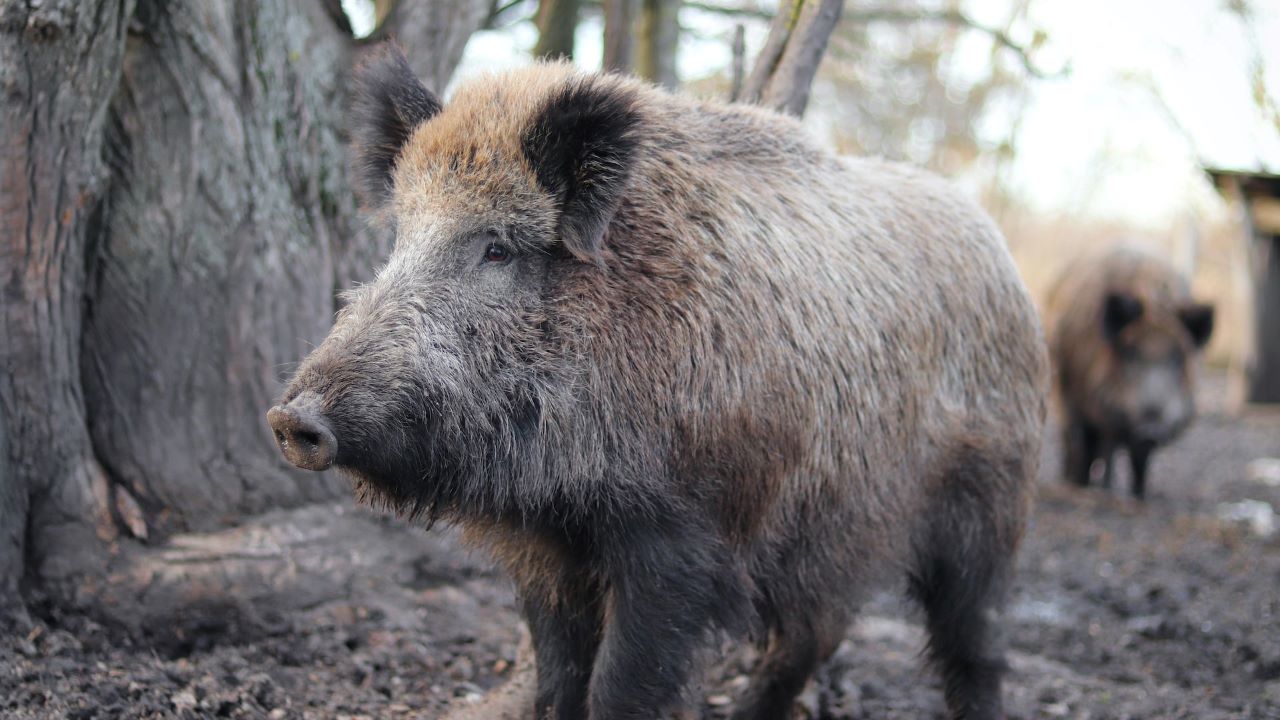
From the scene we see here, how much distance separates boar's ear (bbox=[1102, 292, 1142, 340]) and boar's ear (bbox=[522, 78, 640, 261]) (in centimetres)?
780

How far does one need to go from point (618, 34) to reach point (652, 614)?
10.9ft

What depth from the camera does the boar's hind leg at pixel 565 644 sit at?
11.6 ft

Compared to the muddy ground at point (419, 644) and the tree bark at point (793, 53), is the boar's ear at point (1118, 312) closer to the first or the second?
the muddy ground at point (419, 644)

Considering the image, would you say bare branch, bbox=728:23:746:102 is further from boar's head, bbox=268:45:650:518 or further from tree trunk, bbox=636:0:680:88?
boar's head, bbox=268:45:650:518

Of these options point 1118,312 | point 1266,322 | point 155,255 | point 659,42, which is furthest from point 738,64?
point 1266,322

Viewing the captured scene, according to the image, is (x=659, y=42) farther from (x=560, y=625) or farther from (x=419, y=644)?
(x=560, y=625)

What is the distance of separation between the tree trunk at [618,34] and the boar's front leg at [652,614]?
2.99m

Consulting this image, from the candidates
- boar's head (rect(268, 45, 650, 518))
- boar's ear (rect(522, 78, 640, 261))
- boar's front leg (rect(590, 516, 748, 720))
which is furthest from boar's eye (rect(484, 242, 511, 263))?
boar's front leg (rect(590, 516, 748, 720))

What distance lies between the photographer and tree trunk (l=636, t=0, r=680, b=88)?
6051 millimetres

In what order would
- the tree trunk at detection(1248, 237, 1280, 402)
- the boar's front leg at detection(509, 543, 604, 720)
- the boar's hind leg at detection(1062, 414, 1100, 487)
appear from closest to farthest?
the boar's front leg at detection(509, 543, 604, 720) → the boar's hind leg at detection(1062, 414, 1100, 487) → the tree trunk at detection(1248, 237, 1280, 402)

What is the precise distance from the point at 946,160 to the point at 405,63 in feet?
43.4

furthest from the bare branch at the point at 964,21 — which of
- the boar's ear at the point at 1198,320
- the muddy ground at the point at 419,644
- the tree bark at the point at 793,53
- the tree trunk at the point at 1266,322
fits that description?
the tree trunk at the point at 1266,322

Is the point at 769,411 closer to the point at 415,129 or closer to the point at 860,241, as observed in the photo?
the point at 860,241

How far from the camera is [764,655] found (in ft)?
14.8
